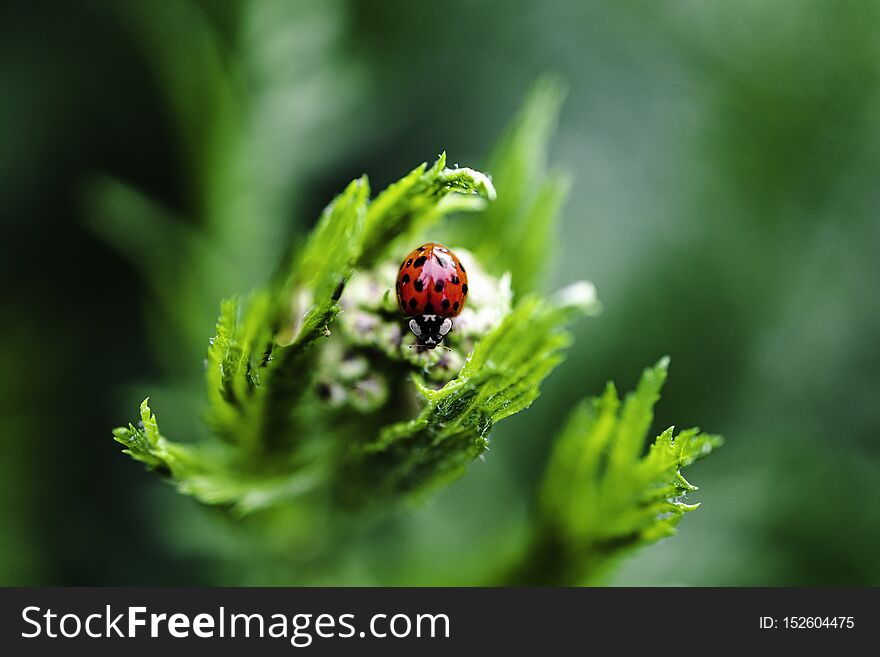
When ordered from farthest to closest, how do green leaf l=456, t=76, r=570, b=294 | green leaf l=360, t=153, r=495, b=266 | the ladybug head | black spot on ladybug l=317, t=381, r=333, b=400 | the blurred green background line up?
the blurred green background, green leaf l=456, t=76, r=570, b=294, black spot on ladybug l=317, t=381, r=333, b=400, the ladybug head, green leaf l=360, t=153, r=495, b=266

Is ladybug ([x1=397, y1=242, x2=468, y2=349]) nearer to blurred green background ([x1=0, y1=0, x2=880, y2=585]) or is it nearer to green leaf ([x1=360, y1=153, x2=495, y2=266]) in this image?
green leaf ([x1=360, y1=153, x2=495, y2=266])

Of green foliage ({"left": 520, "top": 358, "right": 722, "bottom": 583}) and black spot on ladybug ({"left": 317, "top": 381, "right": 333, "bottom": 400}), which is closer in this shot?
green foliage ({"left": 520, "top": 358, "right": 722, "bottom": 583})

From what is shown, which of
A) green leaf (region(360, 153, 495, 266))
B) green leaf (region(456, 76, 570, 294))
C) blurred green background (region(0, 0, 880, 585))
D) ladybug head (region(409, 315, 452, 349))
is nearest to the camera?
green leaf (region(360, 153, 495, 266))

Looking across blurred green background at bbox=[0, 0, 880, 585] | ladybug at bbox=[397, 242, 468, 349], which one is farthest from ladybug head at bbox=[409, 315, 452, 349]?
blurred green background at bbox=[0, 0, 880, 585]

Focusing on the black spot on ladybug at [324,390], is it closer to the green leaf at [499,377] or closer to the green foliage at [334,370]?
the green foliage at [334,370]

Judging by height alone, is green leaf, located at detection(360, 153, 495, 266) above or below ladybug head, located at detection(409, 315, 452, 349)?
above

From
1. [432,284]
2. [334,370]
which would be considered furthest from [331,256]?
[334,370]

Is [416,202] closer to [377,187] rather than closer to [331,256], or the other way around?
[331,256]
